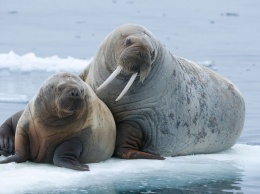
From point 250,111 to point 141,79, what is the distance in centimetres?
→ 400

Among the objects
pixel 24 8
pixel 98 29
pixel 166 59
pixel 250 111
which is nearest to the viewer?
pixel 166 59

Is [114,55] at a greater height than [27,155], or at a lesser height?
greater

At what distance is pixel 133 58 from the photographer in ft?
29.1

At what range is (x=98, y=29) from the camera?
2436 cm

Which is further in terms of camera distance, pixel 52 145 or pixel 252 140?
pixel 252 140

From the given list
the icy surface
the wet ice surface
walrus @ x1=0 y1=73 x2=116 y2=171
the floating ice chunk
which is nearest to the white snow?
the wet ice surface

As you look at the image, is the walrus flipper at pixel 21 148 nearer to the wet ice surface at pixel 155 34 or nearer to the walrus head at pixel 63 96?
the wet ice surface at pixel 155 34

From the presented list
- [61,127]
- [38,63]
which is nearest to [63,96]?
[61,127]

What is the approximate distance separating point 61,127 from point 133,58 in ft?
3.01

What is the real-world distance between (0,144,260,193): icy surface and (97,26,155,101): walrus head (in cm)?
76

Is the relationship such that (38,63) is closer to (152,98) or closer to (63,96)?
(152,98)

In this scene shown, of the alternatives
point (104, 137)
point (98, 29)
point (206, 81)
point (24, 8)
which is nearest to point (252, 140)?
point (206, 81)

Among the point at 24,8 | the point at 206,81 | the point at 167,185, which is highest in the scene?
the point at 24,8

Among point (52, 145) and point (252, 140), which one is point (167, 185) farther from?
point (252, 140)
